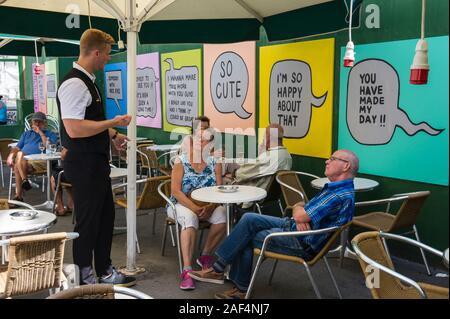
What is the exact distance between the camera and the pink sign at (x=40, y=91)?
46.9ft

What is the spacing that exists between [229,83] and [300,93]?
1.49 m

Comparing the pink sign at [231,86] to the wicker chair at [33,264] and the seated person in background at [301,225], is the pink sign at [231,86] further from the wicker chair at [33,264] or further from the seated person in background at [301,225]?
the wicker chair at [33,264]

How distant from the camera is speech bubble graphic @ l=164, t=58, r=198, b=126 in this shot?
753 cm

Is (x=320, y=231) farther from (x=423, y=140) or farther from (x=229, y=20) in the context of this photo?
(x=229, y=20)

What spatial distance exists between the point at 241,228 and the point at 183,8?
2490 millimetres

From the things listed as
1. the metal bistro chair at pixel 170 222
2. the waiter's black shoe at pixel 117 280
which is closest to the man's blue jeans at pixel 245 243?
the metal bistro chair at pixel 170 222

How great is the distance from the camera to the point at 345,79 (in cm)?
485

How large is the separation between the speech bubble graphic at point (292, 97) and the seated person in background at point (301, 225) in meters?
2.26

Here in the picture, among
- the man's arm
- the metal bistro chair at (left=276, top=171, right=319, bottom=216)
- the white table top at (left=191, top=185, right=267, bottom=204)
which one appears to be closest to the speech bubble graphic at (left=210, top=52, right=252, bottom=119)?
the metal bistro chair at (left=276, top=171, right=319, bottom=216)

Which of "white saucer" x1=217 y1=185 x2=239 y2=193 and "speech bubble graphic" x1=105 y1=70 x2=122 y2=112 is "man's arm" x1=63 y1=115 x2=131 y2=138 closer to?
"white saucer" x1=217 y1=185 x2=239 y2=193

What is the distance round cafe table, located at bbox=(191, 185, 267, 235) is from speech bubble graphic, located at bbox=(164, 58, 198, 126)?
3.77m

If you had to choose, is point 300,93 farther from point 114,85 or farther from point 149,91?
point 114,85

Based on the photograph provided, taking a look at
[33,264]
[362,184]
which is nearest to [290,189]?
[362,184]
